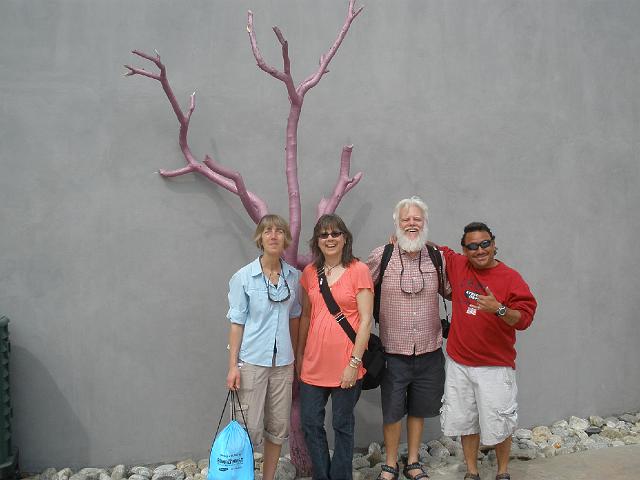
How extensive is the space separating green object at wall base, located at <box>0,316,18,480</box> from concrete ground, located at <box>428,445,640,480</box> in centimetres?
263

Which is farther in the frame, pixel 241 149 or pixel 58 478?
pixel 241 149

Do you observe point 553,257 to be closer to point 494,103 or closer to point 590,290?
point 590,290

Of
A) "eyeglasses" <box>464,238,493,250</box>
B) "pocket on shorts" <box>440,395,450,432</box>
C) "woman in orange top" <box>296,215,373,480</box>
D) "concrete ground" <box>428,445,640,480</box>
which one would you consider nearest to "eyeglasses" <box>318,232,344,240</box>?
"woman in orange top" <box>296,215,373,480</box>

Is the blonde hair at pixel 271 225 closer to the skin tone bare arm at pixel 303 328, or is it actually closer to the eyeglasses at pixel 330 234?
the eyeglasses at pixel 330 234

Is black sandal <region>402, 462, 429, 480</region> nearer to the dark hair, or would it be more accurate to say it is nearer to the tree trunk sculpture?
the tree trunk sculpture

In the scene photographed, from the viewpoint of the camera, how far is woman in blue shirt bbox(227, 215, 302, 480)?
2844 mm

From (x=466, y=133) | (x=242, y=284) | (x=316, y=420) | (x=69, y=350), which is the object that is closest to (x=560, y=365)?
(x=466, y=133)

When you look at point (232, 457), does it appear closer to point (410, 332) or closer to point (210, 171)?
point (410, 332)

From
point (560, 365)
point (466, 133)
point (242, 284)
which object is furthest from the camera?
point (560, 365)

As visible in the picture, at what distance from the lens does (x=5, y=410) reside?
3258mm

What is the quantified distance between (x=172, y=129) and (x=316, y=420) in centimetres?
214

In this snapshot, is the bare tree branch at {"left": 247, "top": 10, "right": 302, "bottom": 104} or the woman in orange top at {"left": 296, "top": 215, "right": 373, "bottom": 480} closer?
the woman in orange top at {"left": 296, "top": 215, "right": 373, "bottom": 480}

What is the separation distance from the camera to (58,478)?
3.48 meters

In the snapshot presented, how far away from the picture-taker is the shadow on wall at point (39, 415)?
11.6 feet
